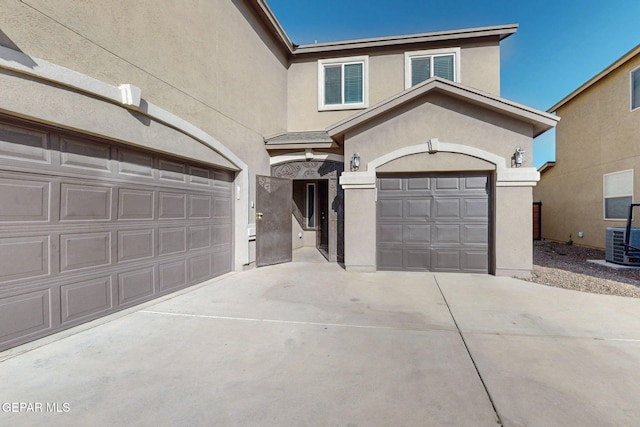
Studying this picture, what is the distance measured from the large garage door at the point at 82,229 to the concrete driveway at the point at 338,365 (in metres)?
0.35

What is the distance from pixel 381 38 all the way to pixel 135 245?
936 centimetres

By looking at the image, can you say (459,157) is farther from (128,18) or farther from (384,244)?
(128,18)

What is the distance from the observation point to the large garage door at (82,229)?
333cm

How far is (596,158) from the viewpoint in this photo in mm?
10914

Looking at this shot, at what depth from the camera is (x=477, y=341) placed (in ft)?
11.6

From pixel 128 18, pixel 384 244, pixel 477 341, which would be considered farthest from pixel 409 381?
pixel 128 18

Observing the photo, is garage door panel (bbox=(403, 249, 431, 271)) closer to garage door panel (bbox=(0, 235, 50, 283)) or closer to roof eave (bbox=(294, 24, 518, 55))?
garage door panel (bbox=(0, 235, 50, 283))

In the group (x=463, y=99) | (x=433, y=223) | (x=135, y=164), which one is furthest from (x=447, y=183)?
(x=135, y=164)

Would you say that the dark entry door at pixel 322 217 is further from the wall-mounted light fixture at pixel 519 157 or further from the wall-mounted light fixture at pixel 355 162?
the wall-mounted light fixture at pixel 519 157

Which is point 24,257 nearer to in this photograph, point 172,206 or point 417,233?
point 172,206

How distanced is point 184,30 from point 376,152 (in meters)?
4.86

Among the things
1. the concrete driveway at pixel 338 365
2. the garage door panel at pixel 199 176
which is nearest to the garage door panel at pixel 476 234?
the concrete driveway at pixel 338 365

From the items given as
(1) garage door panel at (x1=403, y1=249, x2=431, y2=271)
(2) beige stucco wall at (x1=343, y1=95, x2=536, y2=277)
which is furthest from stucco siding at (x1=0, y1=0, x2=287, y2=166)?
(1) garage door panel at (x1=403, y1=249, x2=431, y2=271)

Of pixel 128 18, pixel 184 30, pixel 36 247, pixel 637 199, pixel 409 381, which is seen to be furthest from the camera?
pixel 637 199
